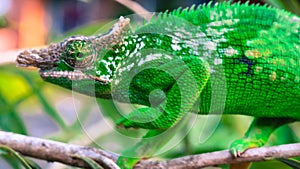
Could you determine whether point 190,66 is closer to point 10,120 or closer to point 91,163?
point 91,163

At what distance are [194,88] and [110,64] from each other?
0.70 ft

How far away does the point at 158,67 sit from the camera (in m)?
1.28

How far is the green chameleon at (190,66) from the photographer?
1199 mm

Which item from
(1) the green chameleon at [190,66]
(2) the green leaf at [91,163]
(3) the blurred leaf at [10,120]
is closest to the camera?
(2) the green leaf at [91,163]

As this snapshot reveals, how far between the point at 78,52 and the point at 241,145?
1.53 ft

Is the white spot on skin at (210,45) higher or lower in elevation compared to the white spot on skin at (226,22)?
lower

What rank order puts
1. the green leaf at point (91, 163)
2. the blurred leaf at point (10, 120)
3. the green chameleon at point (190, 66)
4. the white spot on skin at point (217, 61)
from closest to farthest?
the green leaf at point (91, 163) → the green chameleon at point (190, 66) → the white spot on skin at point (217, 61) → the blurred leaf at point (10, 120)

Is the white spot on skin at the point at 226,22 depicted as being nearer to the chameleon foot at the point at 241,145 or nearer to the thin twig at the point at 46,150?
the chameleon foot at the point at 241,145

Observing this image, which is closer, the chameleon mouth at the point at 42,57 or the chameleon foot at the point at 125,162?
the chameleon mouth at the point at 42,57

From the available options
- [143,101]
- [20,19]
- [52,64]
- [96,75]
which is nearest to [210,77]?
[143,101]

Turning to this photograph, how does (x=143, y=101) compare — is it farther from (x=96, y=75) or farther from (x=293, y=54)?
(x=293, y=54)

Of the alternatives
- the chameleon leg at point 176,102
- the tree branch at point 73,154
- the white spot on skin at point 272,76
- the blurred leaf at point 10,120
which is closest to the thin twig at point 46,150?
the tree branch at point 73,154

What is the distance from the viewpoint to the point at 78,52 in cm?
112

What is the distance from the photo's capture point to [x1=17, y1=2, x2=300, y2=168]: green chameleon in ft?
3.93
